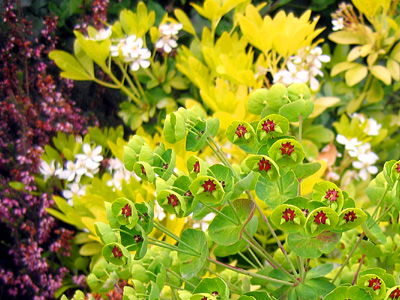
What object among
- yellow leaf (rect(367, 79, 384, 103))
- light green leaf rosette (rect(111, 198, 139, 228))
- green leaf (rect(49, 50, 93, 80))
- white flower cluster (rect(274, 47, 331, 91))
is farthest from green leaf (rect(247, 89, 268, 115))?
yellow leaf (rect(367, 79, 384, 103))

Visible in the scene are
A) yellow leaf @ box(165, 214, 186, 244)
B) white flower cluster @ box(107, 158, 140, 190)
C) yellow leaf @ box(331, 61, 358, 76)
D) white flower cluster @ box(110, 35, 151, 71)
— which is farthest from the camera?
yellow leaf @ box(331, 61, 358, 76)

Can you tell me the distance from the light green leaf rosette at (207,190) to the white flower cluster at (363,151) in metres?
0.85

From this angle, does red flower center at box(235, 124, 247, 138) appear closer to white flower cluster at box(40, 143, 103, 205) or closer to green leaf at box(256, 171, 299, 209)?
green leaf at box(256, 171, 299, 209)

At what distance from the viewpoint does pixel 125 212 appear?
547mm

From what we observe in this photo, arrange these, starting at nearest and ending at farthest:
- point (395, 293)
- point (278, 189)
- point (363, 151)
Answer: point (395, 293), point (278, 189), point (363, 151)

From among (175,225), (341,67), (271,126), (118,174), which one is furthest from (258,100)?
(341,67)

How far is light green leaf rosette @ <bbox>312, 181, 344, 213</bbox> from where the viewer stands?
1.82 feet

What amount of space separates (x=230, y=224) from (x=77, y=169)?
727 millimetres

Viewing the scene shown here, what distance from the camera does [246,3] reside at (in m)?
1.38

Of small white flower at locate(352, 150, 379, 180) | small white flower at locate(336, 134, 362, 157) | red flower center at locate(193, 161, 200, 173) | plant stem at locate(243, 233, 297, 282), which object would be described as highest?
red flower center at locate(193, 161, 200, 173)

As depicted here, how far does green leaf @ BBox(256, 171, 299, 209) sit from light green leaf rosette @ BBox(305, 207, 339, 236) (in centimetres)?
9

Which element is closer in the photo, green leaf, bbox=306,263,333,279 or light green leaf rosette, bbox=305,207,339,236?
light green leaf rosette, bbox=305,207,339,236

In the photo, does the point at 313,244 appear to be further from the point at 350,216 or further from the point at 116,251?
the point at 116,251

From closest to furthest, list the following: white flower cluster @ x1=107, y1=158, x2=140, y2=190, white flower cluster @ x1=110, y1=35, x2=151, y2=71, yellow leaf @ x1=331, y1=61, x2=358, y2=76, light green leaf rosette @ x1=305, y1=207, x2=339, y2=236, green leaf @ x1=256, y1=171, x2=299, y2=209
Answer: light green leaf rosette @ x1=305, y1=207, x2=339, y2=236 → green leaf @ x1=256, y1=171, x2=299, y2=209 → white flower cluster @ x1=107, y1=158, x2=140, y2=190 → white flower cluster @ x1=110, y1=35, x2=151, y2=71 → yellow leaf @ x1=331, y1=61, x2=358, y2=76
